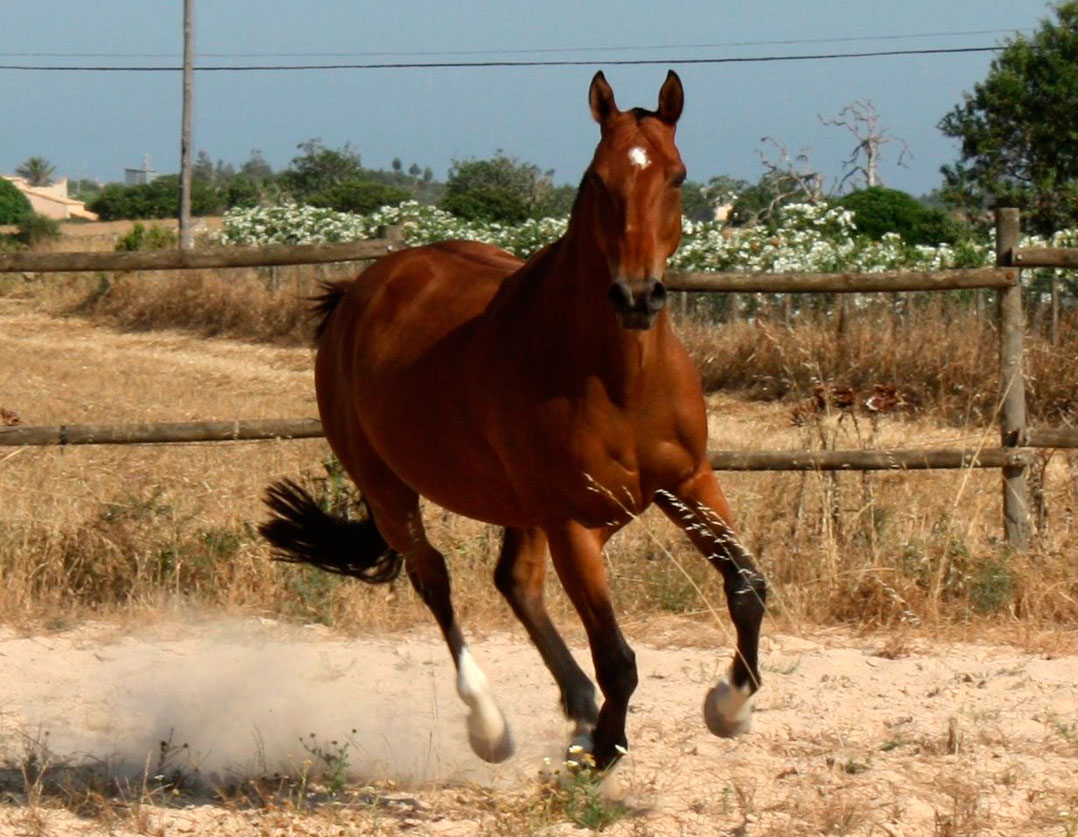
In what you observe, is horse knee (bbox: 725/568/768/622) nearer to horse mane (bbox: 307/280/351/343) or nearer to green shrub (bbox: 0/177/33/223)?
horse mane (bbox: 307/280/351/343)

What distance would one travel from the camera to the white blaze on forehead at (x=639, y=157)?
401 cm

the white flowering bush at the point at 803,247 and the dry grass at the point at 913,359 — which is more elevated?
the white flowering bush at the point at 803,247

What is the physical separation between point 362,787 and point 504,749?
44cm

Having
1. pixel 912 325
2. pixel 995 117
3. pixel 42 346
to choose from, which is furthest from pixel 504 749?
pixel 995 117

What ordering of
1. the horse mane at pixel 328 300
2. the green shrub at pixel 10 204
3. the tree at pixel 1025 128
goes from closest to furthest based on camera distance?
1. the horse mane at pixel 328 300
2. the tree at pixel 1025 128
3. the green shrub at pixel 10 204

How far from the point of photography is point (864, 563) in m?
6.84

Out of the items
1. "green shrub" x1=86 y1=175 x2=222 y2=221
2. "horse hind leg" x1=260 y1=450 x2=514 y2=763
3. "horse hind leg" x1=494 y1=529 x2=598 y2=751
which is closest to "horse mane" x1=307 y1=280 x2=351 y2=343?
"horse hind leg" x1=260 y1=450 x2=514 y2=763

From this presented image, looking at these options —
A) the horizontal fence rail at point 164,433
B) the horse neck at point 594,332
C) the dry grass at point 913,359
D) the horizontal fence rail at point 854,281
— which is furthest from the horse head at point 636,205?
the dry grass at point 913,359

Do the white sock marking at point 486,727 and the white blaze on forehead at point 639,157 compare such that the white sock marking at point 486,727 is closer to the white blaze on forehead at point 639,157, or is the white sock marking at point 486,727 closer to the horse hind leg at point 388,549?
the horse hind leg at point 388,549

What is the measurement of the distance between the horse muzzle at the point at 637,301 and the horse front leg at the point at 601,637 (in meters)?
0.78

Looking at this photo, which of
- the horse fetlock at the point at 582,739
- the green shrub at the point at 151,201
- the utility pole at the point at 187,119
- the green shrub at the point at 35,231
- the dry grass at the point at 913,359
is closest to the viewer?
the horse fetlock at the point at 582,739

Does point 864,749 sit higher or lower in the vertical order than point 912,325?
lower

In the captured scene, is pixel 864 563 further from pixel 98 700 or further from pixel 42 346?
pixel 42 346

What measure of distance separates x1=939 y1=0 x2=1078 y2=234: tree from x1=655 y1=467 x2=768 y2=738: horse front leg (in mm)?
20706
